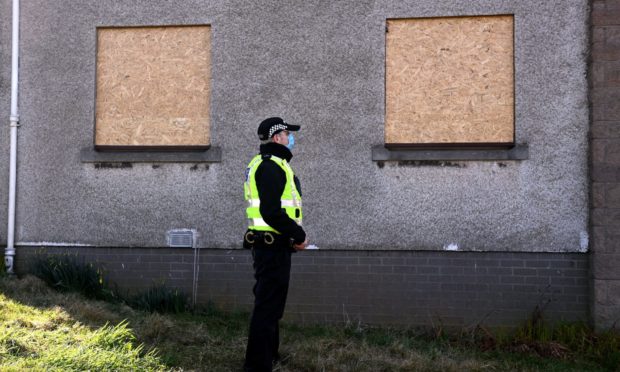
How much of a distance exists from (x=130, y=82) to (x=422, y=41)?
11.0ft

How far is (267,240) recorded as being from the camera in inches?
195

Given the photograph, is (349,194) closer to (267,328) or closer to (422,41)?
(422,41)

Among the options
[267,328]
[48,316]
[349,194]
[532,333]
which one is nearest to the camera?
A: [267,328]

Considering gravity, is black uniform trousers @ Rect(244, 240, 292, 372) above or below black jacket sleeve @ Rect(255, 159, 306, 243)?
below

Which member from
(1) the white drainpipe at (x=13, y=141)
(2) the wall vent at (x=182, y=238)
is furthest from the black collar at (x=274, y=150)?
(1) the white drainpipe at (x=13, y=141)

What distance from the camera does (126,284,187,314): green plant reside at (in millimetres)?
7113

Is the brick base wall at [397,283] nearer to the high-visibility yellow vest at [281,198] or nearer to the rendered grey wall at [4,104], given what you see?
the rendered grey wall at [4,104]

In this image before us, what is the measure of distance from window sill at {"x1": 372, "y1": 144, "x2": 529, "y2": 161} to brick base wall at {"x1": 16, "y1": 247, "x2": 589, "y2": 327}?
1.02 meters

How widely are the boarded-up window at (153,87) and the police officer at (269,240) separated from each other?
253cm

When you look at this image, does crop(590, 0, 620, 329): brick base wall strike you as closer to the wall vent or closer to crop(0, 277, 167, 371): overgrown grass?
the wall vent

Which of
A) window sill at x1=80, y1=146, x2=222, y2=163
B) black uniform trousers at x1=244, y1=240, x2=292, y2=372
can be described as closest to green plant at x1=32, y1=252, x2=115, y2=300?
window sill at x1=80, y1=146, x2=222, y2=163

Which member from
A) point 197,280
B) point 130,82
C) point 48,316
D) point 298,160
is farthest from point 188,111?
point 48,316

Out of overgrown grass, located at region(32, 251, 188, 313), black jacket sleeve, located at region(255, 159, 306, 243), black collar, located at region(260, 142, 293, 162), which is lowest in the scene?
overgrown grass, located at region(32, 251, 188, 313)

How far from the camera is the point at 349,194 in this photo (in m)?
7.15
